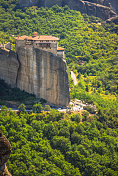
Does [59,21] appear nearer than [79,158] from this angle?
No

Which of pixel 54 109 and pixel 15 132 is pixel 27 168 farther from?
pixel 54 109

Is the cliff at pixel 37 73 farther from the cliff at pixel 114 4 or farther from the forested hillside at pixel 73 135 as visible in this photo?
the cliff at pixel 114 4

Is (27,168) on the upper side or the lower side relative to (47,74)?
lower

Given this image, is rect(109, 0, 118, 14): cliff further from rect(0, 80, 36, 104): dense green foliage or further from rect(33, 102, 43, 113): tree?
rect(33, 102, 43, 113): tree

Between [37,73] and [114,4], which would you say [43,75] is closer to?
[37,73]

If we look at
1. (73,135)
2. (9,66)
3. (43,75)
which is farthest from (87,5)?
(73,135)

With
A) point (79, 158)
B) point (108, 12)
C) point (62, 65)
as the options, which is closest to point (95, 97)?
point (62, 65)

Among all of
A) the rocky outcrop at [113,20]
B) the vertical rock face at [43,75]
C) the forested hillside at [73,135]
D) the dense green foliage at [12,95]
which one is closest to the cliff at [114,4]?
the rocky outcrop at [113,20]
